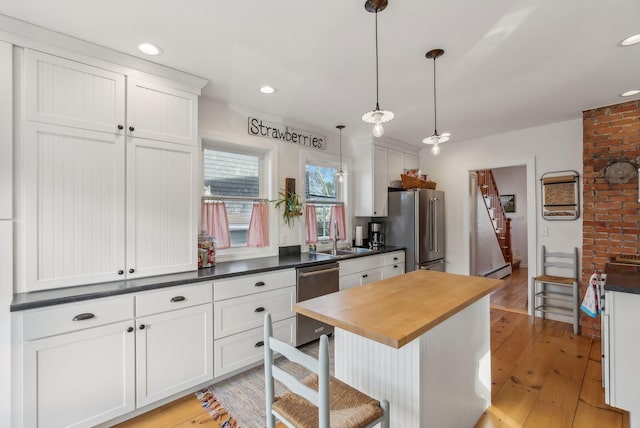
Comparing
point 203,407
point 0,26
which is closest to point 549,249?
point 203,407

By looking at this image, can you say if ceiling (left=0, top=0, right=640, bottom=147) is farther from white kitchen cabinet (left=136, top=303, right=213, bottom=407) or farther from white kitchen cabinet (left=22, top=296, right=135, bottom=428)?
white kitchen cabinet (left=136, top=303, right=213, bottom=407)

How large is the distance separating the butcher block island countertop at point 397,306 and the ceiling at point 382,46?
162 cm

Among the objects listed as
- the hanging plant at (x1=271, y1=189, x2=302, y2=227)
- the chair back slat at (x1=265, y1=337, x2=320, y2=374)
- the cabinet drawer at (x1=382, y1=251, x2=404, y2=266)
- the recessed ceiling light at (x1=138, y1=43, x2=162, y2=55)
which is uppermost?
the recessed ceiling light at (x1=138, y1=43, x2=162, y2=55)

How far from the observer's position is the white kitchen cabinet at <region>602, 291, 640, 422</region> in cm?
185

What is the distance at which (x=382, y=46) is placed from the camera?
2027 mm

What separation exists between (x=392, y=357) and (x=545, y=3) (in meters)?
2.09

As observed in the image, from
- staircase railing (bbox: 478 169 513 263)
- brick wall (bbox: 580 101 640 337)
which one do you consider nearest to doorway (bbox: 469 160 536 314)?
staircase railing (bbox: 478 169 513 263)

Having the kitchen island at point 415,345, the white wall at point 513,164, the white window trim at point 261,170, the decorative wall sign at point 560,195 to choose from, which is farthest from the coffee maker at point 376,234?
the kitchen island at point 415,345

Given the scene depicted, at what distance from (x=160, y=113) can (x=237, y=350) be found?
2.02m

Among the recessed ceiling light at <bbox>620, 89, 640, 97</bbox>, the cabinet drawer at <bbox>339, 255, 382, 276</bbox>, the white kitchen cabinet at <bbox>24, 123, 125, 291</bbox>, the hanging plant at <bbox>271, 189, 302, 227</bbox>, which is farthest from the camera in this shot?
the hanging plant at <bbox>271, 189, 302, 227</bbox>

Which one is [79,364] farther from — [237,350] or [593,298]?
[593,298]

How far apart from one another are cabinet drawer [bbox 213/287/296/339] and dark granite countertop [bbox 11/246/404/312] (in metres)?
0.23

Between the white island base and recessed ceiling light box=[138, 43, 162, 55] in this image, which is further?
recessed ceiling light box=[138, 43, 162, 55]

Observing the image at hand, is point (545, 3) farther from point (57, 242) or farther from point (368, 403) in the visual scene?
point (57, 242)
